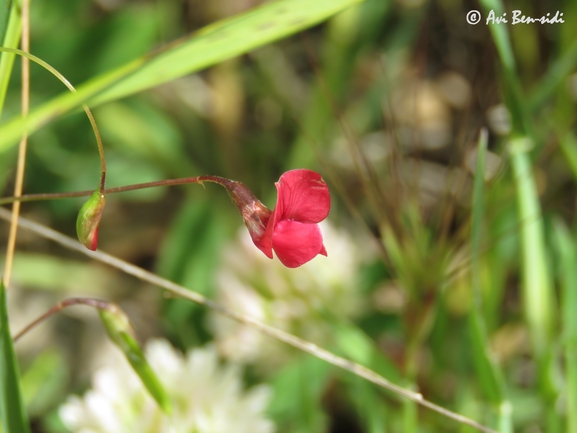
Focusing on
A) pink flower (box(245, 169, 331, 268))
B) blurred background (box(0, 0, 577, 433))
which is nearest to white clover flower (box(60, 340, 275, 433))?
blurred background (box(0, 0, 577, 433))

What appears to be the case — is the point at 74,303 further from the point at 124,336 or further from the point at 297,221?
the point at 297,221

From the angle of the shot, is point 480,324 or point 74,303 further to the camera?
point 480,324

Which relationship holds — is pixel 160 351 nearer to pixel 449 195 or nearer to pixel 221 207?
pixel 449 195

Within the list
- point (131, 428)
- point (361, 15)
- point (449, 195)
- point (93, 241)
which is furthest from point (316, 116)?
point (93, 241)

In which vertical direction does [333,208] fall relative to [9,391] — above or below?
above

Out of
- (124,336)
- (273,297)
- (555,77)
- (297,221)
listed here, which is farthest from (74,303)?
(555,77)

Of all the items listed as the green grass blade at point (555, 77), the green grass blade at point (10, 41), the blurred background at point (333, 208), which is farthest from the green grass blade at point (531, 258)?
the green grass blade at point (10, 41)
